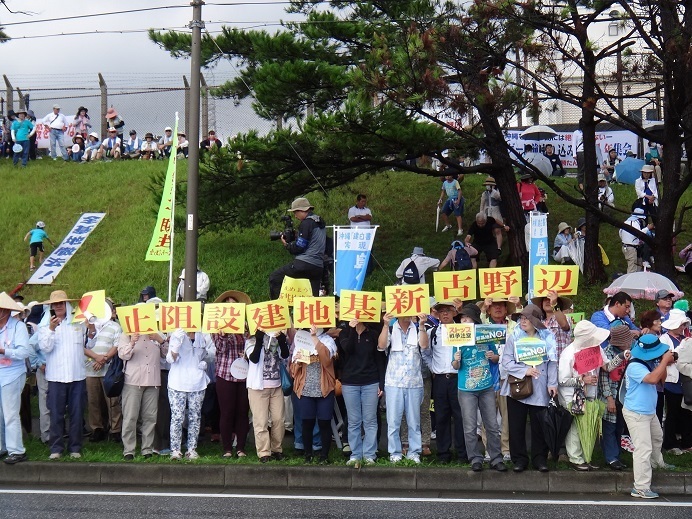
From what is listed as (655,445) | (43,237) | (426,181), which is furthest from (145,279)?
(655,445)

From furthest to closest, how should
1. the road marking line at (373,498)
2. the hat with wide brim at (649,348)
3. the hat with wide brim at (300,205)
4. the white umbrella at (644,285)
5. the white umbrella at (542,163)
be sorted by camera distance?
the white umbrella at (542,163), the hat with wide brim at (300,205), the white umbrella at (644,285), the hat with wide brim at (649,348), the road marking line at (373,498)

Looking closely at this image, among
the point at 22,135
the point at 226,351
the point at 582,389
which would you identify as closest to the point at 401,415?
the point at 582,389

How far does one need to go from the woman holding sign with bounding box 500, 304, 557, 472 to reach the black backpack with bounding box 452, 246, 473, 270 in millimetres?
7510

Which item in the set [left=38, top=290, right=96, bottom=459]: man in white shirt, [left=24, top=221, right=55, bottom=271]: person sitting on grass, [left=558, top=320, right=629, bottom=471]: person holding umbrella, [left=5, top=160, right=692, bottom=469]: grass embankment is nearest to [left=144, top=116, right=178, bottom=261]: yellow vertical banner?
[left=5, top=160, right=692, bottom=469]: grass embankment

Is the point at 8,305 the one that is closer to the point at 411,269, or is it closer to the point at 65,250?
the point at 411,269

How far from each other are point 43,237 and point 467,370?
1451 centimetres

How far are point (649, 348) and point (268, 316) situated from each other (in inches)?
159

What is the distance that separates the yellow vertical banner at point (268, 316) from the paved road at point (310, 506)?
188 centimetres

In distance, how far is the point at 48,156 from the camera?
1253 inches

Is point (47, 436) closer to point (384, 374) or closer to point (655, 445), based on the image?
point (384, 374)

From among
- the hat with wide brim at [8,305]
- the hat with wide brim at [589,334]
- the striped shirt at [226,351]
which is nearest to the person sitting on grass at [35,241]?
the hat with wide brim at [8,305]

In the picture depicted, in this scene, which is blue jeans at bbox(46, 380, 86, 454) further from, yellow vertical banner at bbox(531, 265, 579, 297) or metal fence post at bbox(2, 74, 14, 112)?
A: metal fence post at bbox(2, 74, 14, 112)

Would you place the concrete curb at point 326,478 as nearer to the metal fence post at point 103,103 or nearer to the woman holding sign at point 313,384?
the woman holding sign at point 313,384

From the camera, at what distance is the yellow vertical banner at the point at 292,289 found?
40.6ft
